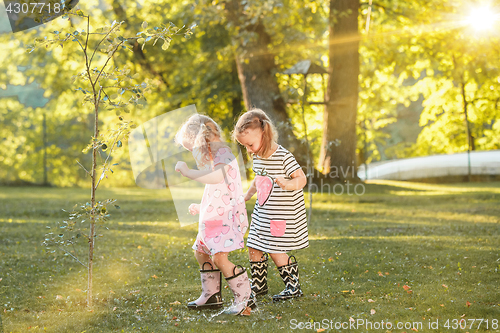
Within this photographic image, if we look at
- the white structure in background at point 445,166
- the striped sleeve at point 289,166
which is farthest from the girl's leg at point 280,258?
the white structure in background at point 445,166

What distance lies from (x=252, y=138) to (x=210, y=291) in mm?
1358

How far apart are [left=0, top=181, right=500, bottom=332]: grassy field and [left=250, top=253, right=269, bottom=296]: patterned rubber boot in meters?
0.23

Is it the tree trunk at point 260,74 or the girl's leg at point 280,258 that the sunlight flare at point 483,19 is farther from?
the girl's leg at point 280,258

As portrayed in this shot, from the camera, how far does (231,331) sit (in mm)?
3523

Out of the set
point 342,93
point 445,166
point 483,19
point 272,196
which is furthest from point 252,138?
point 445,166

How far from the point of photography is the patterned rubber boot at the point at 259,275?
4.29 metres

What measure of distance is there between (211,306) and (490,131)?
2657 cm

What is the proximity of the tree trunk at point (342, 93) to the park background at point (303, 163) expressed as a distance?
0.04 meters

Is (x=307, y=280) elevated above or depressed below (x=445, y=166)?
below

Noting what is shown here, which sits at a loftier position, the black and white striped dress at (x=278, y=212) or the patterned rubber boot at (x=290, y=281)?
the black and white striped dress at (x=278, y=212)

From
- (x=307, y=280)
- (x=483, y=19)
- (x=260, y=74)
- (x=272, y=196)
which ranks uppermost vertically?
(x=483, y=19)

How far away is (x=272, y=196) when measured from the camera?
415cm

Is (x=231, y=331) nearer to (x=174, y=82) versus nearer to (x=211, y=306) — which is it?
(x=211, y=306)

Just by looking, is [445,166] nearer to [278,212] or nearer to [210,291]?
[278,212]
